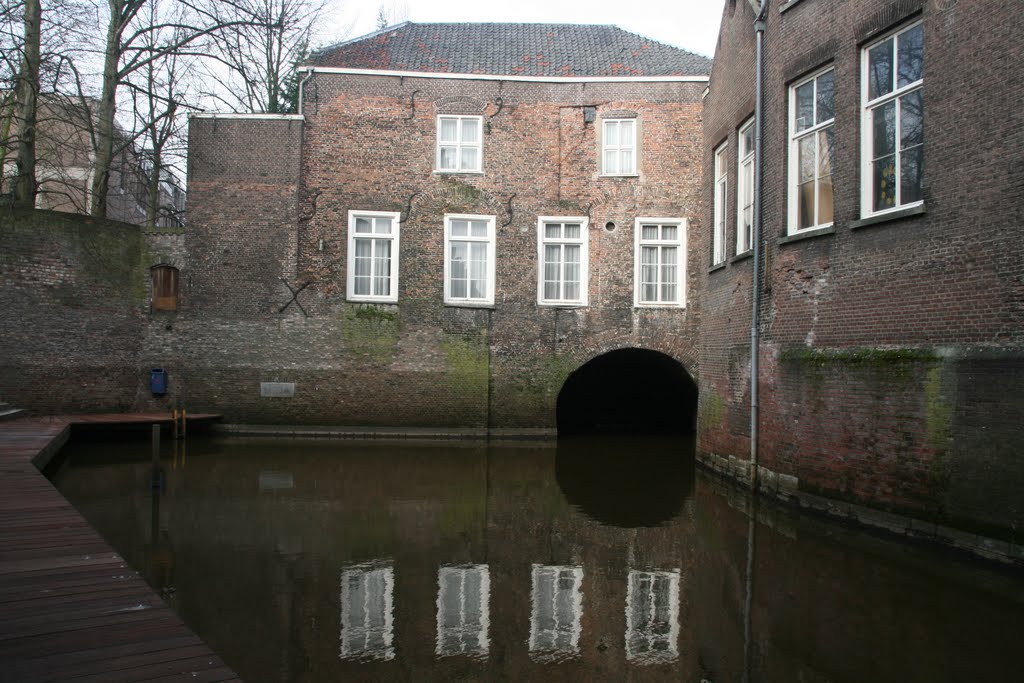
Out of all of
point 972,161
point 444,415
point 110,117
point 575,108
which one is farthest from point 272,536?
point 110,117

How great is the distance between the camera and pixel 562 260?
55.7ft

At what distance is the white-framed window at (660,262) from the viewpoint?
55.0ft

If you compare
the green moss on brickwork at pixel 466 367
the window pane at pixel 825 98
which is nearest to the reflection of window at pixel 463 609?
the window pane at pixel 825 98

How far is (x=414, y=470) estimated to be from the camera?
39.7 ft

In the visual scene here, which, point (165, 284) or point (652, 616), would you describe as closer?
point (652, 616)

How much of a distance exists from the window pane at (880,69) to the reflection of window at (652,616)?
230 inches

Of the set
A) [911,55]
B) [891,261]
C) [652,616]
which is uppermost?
[911,55]

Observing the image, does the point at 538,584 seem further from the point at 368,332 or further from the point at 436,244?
the point at 436,244

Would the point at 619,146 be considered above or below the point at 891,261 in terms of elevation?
above

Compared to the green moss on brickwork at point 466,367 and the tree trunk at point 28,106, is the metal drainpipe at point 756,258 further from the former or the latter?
the tree trunk at point 28,106

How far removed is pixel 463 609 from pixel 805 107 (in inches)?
310

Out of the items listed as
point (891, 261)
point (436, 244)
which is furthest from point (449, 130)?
point (891, 261)

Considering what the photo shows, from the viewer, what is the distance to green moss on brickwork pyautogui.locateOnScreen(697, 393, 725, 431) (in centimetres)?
1234

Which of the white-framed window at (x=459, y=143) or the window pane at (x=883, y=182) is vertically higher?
the white-framed window at (x=459, y=143)
